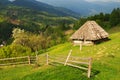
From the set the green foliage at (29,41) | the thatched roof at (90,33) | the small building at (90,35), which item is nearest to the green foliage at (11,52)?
the small building at (90,35)

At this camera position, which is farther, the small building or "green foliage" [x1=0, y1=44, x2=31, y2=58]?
"green foliage" [x1=0, y1=44, x2=31, y2=58]

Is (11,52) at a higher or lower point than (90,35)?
lower

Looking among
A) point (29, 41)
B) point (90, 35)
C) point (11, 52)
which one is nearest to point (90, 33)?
point (90, 35)

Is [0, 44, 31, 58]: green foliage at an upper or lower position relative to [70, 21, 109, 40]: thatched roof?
lower

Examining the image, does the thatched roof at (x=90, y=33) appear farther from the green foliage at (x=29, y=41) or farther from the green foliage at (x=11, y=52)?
the green foliage at (x=29, y=41)

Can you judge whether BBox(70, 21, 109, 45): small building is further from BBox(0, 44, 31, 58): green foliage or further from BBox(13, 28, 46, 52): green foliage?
BBox(13, 28, 46, 52): green foliage

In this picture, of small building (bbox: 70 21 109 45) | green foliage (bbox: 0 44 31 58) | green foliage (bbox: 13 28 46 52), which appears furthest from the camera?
green foliage (bbox: 13 28 46 52)

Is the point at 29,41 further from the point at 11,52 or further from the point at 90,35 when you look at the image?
the point at 90,35

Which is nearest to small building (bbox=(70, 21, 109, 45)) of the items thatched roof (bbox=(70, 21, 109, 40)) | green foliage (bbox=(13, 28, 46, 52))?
thatched roof (bbox=(70, 21, 109, 40))

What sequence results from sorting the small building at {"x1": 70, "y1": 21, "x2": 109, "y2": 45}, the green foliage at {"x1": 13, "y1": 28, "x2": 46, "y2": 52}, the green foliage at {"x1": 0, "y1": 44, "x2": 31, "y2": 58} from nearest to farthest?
the small building at {"x1": 70, "y1": 21, "x2": 109, "y2": 45} < the green foliage at {"x1": 0, "y1": 44, "x2": 31, "y2": 58} < the green foliage at {"x1": 13, "y1": 28, "x2": 46, "y2": 52}

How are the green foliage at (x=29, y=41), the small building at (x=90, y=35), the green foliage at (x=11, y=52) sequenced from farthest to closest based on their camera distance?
the green foliage at (x=29, y=41) → the green foliage at (x=11, y=52) → the small building at (x=90, y=35)

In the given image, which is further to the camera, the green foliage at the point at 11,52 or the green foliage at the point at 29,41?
the green foliage at the point at 29,41

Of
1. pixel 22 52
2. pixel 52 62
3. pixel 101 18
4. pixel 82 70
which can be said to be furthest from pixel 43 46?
pixel 82 70

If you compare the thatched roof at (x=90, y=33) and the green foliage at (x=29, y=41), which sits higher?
the thatched roof at (x=90, y=33)
